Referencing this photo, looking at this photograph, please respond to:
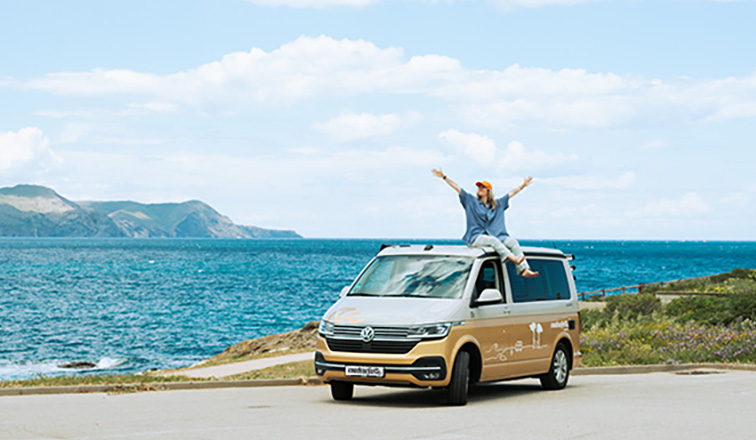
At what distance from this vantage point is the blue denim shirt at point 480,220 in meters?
13.7

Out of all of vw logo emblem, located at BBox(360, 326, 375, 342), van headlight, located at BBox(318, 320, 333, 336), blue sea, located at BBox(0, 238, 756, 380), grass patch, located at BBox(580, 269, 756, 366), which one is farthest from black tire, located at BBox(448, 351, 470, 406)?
blue sea, located at BBox(0, 238, 756, 380)

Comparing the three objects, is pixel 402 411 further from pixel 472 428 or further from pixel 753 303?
pixel 753 303

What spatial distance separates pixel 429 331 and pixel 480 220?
254 centimetres

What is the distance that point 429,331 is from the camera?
11.8 m

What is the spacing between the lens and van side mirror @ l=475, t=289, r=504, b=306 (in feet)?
40.7

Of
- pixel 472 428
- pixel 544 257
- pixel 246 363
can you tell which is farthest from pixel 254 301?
pixel 472 428

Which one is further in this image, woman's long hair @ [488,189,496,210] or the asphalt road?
woman's long hair @ [488,189,496,210]

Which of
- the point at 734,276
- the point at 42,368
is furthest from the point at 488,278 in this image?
the point at 734,276

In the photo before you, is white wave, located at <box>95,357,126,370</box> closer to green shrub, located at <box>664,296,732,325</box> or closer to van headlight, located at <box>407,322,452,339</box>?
green shrub, located at <box>664,296,732,325</box>

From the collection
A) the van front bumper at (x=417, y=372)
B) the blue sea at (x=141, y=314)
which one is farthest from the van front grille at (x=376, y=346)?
the blue sea at (x=141, y=314)

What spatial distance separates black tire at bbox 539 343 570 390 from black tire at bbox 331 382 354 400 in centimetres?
342

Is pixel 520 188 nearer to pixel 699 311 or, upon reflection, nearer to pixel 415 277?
pixel 415 277

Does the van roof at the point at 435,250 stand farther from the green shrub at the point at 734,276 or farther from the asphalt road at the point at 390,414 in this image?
the green shrub at the point at 734,276

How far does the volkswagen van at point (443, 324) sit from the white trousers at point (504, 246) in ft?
0.37
